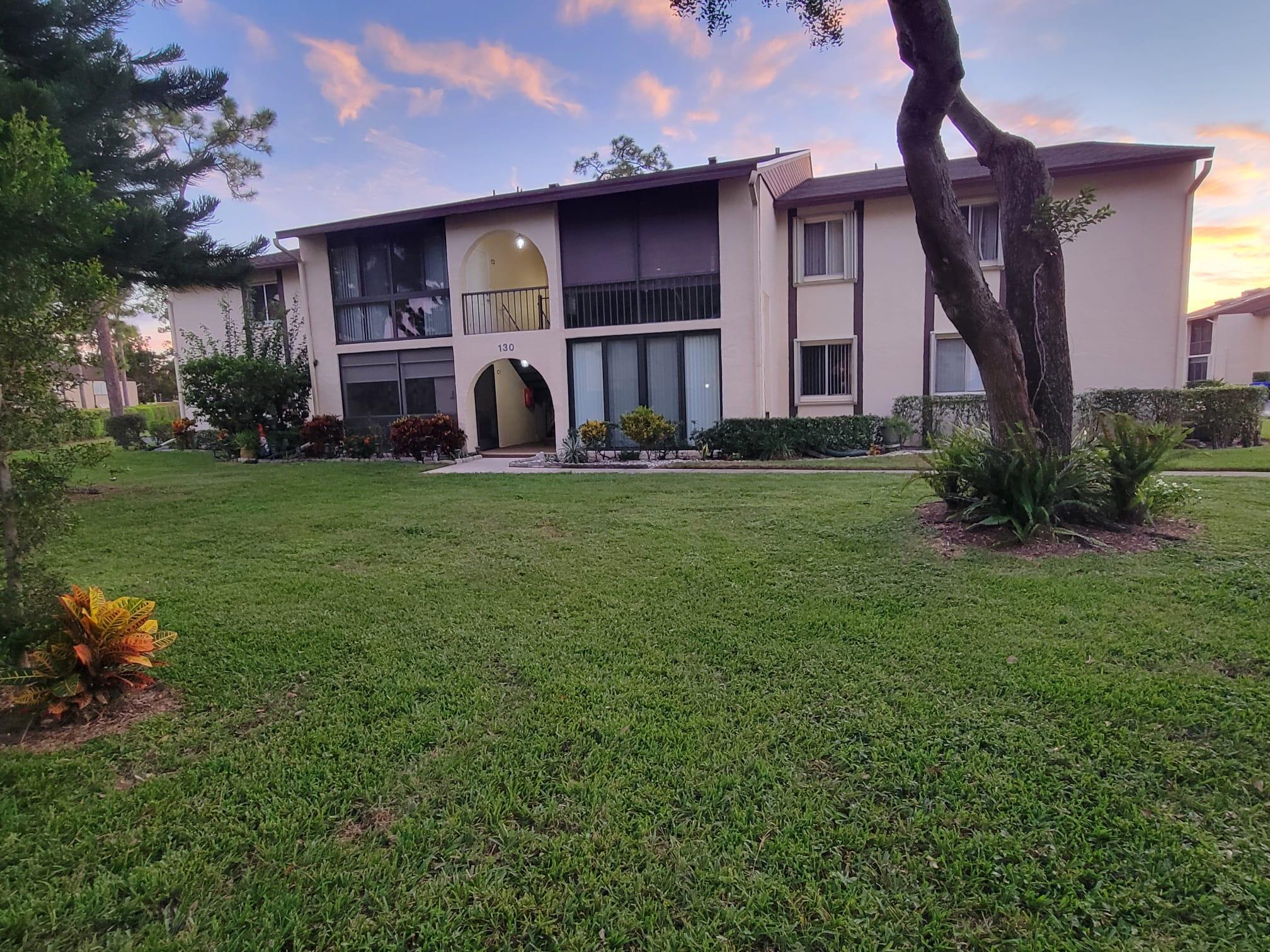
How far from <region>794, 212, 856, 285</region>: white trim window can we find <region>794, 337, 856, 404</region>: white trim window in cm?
147

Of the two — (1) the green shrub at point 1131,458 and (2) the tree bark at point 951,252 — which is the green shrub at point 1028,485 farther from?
(2) the tree bark at point 951,252

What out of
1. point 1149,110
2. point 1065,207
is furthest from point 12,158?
point 1149,110

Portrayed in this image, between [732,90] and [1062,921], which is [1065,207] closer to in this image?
[1062,921]

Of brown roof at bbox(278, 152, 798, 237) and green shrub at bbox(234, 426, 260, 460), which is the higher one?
brown roof at bbox(278, 152, 798, 237)

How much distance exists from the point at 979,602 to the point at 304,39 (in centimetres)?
1500

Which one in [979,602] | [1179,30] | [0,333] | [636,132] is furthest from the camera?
[636,132]

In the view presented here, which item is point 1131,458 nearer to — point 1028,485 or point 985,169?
point 1028,485

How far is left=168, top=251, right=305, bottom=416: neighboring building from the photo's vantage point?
17125mm

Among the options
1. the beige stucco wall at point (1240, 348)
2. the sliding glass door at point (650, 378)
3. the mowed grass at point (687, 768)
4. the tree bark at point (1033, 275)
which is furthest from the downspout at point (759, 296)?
the beige stucco wall at point (1240, 348)

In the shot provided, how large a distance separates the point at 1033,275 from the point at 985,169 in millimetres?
8136

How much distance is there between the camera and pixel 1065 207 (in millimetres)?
5809

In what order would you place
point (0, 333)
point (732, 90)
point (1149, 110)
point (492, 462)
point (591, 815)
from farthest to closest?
1. point (492, 462)
2. point (732, 90)
3. point (1149, 110)
4. point (0, 333)
5. point (591, 815)

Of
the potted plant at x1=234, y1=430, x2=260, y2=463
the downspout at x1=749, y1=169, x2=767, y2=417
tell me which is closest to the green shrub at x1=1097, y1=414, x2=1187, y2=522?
the downspout at x1=749, y1=169, x2=767, y2=417

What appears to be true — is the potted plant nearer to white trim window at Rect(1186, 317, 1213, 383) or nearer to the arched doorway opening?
the arched doorway opening
